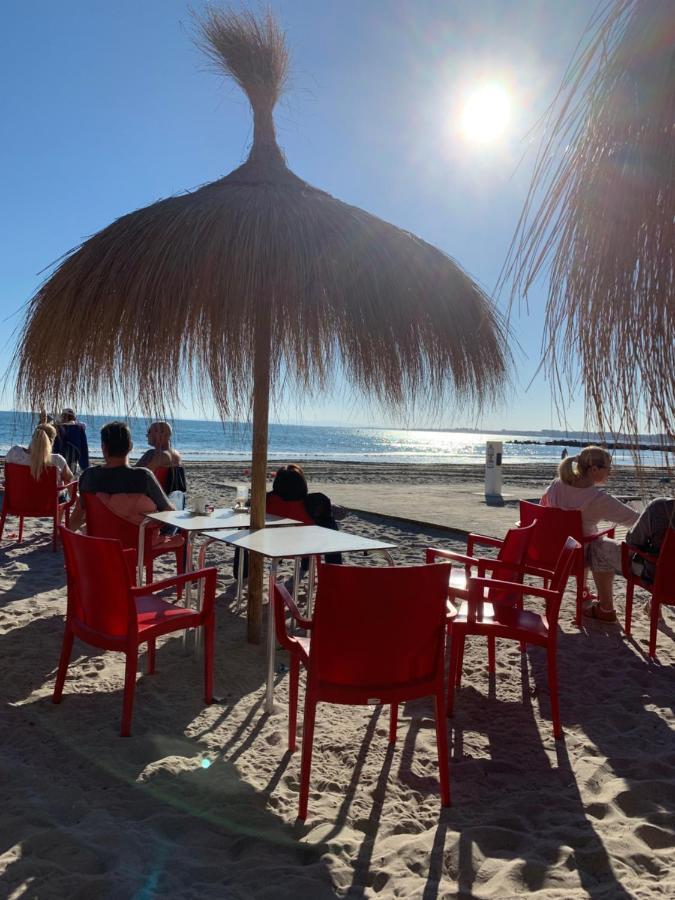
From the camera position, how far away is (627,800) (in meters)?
2.34

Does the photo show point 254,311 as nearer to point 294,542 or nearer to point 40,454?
point 294,542

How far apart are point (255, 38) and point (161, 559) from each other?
417cm

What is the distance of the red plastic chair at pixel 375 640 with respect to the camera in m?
2.21

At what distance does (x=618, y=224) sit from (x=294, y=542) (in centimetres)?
247

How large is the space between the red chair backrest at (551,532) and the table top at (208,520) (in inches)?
63.9

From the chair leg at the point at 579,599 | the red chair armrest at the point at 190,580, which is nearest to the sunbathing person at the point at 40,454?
the red chair armrest at the point at 190,580

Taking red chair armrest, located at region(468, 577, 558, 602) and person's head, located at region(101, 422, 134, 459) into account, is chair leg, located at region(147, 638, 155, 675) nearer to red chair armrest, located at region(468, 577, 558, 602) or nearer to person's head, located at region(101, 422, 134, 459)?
person's head, located at region(101, 422, 134, 459)

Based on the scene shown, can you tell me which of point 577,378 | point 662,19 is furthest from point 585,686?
point 662,19

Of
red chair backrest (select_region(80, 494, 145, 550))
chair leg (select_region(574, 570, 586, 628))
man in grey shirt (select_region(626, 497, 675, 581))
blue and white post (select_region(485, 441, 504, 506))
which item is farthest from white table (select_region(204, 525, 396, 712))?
blue and white post (select_region(485, 441, 504, 506))

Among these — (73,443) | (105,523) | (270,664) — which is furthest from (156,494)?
(73,443)

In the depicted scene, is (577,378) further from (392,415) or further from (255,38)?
(255,38)

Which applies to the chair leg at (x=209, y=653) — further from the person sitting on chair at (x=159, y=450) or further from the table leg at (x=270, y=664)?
the person sitting on chair at (x=159, y=450)

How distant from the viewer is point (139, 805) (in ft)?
7.23

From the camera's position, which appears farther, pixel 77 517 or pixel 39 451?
pixel 39 451
